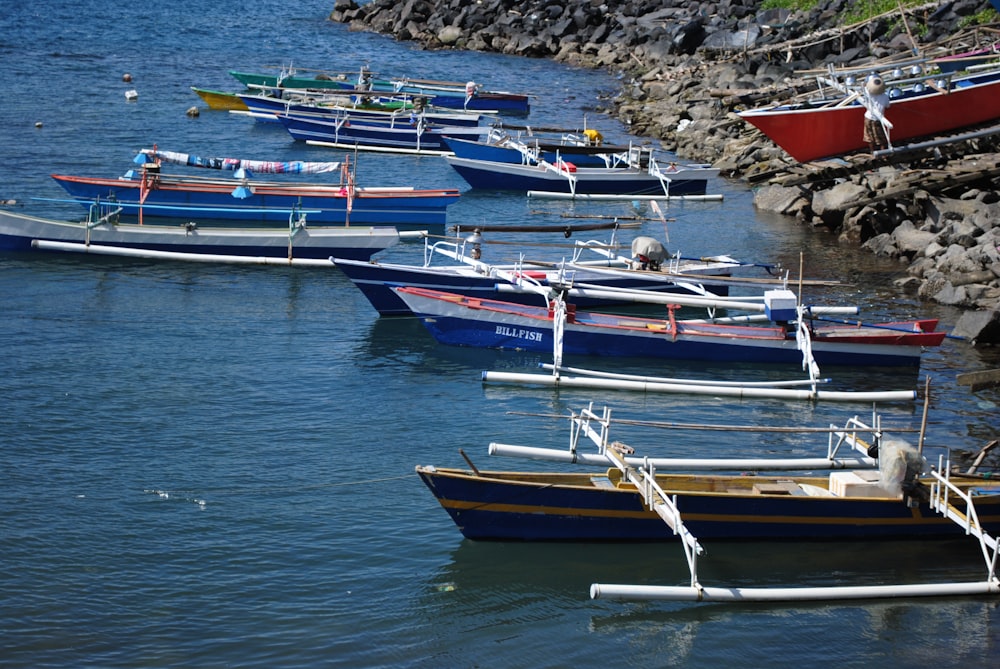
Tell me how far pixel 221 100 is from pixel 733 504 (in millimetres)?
47071

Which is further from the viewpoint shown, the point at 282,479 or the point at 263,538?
the point at 282,479

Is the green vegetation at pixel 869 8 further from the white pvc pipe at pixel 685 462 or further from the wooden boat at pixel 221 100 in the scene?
the white pvc pipe at pixel 685 462

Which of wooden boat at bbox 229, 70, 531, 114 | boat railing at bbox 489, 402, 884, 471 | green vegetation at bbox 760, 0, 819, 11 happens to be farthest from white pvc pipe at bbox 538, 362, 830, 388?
green vegetation at bbox 760, 0, 819, 11

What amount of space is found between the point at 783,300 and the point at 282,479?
12.3 meters

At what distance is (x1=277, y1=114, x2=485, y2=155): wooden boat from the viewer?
52.2 m

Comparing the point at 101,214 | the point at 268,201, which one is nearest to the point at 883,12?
the point at 268,201

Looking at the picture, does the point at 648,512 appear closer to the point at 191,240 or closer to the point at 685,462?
the point at 685,462

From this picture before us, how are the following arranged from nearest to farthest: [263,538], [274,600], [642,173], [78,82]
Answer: [274,600] → [263,538] → [642,173] → [78,82]

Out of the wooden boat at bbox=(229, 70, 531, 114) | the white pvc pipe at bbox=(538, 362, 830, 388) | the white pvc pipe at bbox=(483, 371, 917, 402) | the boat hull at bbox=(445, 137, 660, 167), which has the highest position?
the wooden boat at bbox=(229, 70, 531, 114)

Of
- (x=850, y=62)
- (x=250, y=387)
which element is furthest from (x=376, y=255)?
(x=850, y=62)

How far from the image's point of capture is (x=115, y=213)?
35.9m

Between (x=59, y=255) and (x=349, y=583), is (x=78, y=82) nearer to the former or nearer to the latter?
(x=59, y=255)

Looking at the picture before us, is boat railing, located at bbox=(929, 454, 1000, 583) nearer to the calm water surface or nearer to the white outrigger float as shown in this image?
the calm water surface

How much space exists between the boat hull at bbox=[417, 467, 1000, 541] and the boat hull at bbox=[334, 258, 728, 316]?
1150cm
